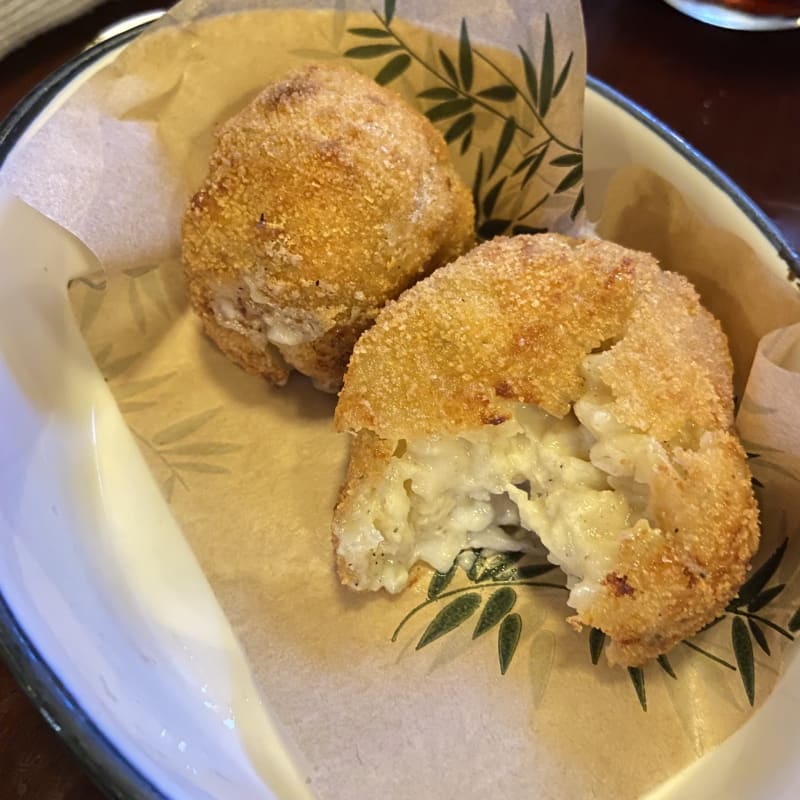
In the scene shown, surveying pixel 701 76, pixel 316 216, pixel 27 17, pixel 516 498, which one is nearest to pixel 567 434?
pixel 516 498

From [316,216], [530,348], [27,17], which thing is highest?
[27,17]

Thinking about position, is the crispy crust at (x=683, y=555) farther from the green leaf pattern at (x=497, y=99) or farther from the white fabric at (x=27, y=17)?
the white fabric at (x=27, y=17)

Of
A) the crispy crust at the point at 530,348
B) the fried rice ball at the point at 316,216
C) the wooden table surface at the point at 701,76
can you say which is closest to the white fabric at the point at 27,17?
the wooden table surface at the point at 701,76

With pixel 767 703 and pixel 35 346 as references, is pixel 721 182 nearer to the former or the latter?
pixel 767 703

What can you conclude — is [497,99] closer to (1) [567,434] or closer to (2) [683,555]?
(1) [567,434]

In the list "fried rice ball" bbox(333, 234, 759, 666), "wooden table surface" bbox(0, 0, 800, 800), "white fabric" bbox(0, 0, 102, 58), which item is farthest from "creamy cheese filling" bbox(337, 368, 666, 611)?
"white fabric" bbox(0, 0, 102, 58)
